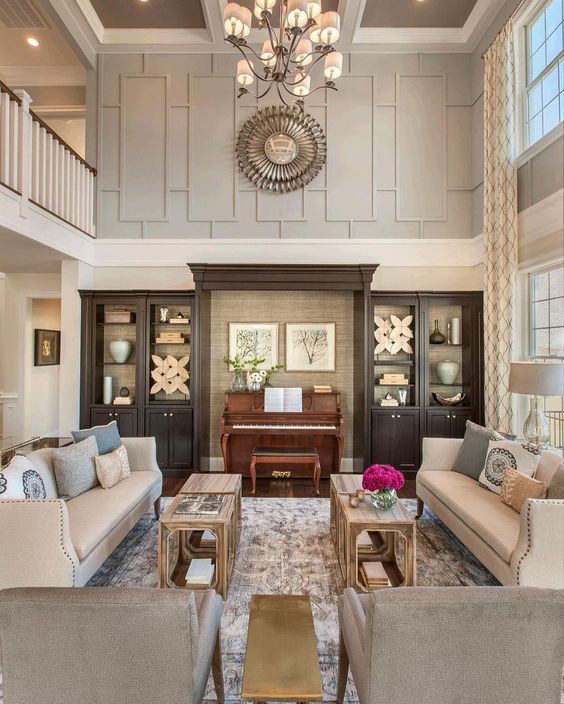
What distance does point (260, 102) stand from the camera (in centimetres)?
487

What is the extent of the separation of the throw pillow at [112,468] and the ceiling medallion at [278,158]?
11.3 feet

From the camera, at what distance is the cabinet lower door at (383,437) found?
4.52 metres

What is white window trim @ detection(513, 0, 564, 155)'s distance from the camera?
137cm

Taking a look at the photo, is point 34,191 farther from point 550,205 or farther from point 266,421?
point 550,205

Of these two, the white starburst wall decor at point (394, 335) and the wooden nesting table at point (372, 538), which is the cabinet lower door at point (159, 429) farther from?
the white starburst wall decor at point (394, 335)

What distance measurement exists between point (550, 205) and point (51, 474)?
3.10m

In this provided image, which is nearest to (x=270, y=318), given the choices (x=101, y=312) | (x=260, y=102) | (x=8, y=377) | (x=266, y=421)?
(x=266, y=421)

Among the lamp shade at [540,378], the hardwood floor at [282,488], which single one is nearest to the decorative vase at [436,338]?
the hardwood floor at [282,488]

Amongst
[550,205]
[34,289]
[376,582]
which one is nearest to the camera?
[550,205]

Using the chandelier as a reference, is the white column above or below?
below

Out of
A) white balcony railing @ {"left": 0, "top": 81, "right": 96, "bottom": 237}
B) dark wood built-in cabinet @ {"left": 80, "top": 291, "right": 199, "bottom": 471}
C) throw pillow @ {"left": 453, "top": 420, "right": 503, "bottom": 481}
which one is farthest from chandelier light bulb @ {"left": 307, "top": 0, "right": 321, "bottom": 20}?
throw pillow @ {"left": 453, "top": 420, "right": 503, "bottom": 481}

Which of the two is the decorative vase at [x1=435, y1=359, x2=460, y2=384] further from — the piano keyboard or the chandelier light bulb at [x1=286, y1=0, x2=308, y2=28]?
the chandelier light bulb at [x1=286, y1=0, x2=308, y2=28]

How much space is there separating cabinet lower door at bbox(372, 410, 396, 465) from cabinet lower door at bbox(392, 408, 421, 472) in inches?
1.8

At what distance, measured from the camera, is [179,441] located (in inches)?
179
